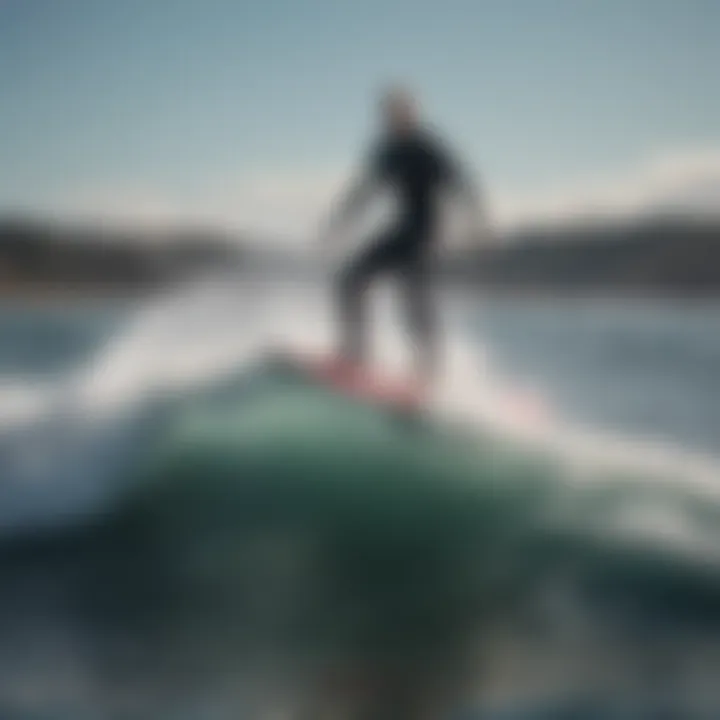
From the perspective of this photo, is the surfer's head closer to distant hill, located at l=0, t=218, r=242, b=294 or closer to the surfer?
the surfer

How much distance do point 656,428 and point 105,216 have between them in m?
0.76

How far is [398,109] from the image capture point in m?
1.22

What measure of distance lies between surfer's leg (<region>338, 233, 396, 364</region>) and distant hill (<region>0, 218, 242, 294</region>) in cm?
15

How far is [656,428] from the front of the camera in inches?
46.6

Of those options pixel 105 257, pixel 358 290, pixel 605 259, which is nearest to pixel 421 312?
pixel 358 290

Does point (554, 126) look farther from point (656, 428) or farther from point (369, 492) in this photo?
point (369, 492)

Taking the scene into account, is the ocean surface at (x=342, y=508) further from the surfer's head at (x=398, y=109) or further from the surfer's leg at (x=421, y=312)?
the surfer's head at (x=398, y=109)

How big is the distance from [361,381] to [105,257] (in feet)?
1.22

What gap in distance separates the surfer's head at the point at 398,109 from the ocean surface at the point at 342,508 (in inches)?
9.2

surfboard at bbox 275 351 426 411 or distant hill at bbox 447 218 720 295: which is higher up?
distant hill at bbox 447 218 720 295

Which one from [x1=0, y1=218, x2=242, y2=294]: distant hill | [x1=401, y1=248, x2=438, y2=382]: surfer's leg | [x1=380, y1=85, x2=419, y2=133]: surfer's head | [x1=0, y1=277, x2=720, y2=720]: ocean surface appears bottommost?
[x1=0, y1=277, x2=720, y2=720]: ocean surface

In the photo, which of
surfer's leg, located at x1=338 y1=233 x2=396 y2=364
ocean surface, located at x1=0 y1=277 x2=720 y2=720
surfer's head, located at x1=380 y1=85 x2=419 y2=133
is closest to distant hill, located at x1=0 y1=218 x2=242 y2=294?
ocean surface, located at x1=0 y1=277 x2=720 y2=720

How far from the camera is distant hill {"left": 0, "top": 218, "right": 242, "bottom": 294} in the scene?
4.03 feet

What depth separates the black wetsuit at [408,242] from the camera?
1202 millimetres
